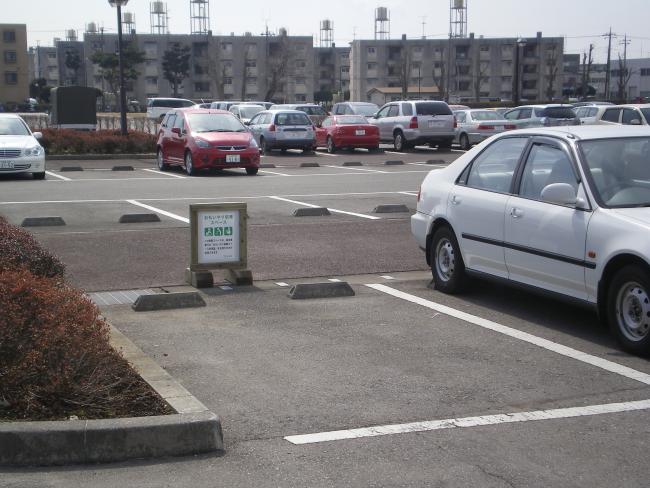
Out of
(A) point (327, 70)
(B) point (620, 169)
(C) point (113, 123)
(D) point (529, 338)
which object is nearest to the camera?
(D) point (529, 338)

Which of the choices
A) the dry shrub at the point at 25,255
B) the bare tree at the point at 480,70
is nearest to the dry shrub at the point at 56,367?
the dry shrub at the point at 25,255

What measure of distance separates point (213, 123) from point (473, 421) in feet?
62.8

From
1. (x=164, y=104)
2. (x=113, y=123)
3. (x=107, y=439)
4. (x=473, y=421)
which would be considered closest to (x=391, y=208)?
(x=473, y=421)

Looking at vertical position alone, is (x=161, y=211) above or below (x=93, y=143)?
below

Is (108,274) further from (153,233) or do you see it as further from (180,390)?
(180,390)

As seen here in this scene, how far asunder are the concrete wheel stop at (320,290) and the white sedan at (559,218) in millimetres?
983

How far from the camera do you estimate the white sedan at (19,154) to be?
68.9 ft

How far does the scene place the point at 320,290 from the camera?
30.2 feet

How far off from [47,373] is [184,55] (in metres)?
103

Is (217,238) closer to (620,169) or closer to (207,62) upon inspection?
(620,169)

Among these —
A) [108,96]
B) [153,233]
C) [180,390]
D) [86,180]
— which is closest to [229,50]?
[108,96]

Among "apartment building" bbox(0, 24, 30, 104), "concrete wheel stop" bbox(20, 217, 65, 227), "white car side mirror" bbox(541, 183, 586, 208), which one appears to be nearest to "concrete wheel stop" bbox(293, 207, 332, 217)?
"concrete wheel stop" bbox(20, 217, 65, 227)

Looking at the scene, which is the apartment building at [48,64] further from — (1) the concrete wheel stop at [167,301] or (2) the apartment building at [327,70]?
(1) the concrete wheel stop at [167,301]

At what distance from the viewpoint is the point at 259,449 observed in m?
5.17
